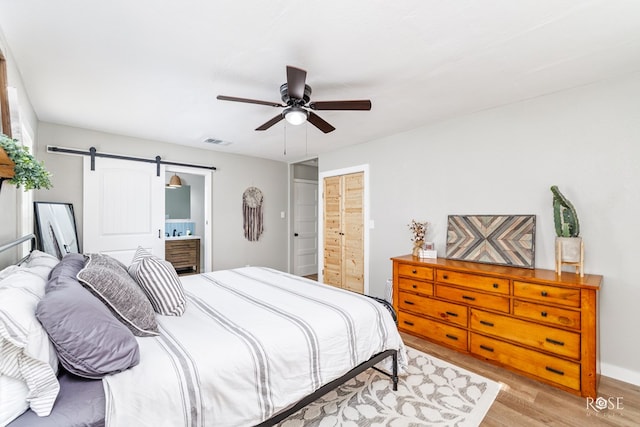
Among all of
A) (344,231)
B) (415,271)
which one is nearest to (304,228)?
(344,231)

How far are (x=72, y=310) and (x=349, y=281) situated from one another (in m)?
3.94

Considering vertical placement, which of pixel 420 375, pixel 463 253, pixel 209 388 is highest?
pixel 463 253

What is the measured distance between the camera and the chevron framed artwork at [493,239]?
2.79 meters

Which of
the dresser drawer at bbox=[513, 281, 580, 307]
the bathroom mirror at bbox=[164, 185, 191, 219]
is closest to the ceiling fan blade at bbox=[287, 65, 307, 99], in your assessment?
the dresser drawer at bbox=[513, 281, 580, 307]

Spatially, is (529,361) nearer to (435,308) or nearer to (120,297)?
(435,308)

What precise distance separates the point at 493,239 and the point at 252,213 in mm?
3959

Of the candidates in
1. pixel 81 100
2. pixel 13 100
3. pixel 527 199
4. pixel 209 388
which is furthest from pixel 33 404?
pixel 527 199

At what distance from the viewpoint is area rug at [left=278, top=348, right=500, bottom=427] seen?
1858 mm

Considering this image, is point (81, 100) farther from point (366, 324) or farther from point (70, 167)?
point (366, 324)

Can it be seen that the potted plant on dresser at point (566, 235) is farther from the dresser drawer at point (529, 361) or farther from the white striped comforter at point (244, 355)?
the white striped comforter at point (244, 355)

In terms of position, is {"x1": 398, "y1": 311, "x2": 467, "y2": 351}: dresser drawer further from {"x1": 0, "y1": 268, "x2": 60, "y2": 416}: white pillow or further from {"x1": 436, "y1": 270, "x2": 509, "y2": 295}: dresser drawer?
{"x1": 0, "y1": 268, "x2": 60, "y2": 416}: white pillow

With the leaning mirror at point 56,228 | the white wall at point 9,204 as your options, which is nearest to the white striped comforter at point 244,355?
the white wall at point 9,204

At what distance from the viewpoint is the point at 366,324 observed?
192cm

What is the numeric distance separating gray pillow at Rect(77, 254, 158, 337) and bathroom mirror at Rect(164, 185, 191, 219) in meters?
5.80
